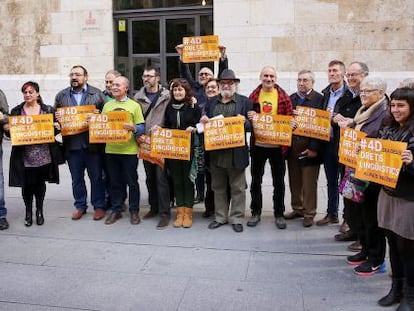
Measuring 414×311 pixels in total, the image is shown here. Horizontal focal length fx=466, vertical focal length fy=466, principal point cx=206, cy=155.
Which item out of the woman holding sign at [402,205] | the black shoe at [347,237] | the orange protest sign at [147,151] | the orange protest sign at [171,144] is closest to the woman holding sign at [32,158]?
the orange protest sign at [147,151]

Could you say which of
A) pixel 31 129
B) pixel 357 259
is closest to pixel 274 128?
pixel 357 259

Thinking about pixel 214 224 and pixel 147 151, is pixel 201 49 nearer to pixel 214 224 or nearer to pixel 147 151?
pixel 147 151

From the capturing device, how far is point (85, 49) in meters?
11.6

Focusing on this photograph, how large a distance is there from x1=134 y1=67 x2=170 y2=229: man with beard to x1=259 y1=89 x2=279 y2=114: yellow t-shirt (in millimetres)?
1192

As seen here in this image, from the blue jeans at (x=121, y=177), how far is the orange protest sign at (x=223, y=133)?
110 cm

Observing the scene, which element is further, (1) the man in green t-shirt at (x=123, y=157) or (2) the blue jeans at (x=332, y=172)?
(1) the man in green t-shirt at (x=123, y=157)

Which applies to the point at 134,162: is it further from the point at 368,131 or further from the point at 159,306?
the point at 368,131

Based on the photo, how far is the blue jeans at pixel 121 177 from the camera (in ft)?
19.7

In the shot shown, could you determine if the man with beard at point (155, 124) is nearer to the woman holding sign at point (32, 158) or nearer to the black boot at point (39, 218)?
the woman holding sign at point (32, 158)

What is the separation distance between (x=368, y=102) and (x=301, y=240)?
1865 millimetres

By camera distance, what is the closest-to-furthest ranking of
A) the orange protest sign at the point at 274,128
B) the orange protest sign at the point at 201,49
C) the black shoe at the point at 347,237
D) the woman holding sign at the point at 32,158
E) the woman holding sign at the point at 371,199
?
the woman holding sign at the point at 371,199, the black shoe at the point at 347,237, the orange protest sign at the point at 274,128, the woman holding sign at the point at 32,158, the orange protest sign at the point at 201,49

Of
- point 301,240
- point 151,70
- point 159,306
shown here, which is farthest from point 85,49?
point 159,306

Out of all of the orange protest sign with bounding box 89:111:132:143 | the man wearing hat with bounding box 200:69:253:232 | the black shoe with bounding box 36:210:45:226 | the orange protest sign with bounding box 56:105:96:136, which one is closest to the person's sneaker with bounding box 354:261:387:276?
the man wearing hat with bounding box 200:69:253:232

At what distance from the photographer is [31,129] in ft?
18.7
